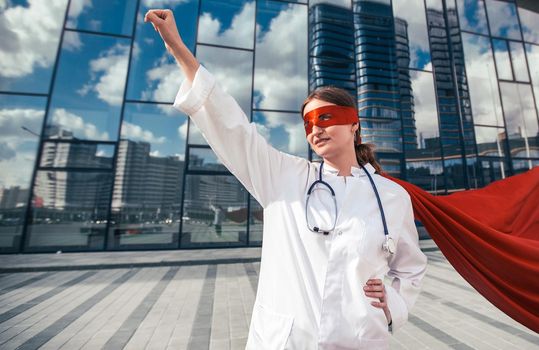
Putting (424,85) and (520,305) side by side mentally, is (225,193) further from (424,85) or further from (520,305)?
(424,85)

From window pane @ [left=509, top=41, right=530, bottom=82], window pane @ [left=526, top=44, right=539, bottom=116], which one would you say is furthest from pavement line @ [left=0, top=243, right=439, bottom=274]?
window pane @ [left=526, top=44, right=539, bottom=116]

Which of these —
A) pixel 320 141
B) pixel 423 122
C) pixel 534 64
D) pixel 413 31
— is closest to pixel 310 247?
pixel 320 141

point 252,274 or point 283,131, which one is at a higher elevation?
point 283,131

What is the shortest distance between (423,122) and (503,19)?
6069 millimetres

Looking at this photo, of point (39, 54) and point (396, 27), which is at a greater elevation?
point (396, 27)

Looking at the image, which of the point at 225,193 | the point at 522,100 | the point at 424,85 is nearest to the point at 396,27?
the point at 424,85

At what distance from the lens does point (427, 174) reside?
9.06 m

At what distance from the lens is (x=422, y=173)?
29.7 ft

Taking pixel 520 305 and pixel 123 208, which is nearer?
pixel 520 305

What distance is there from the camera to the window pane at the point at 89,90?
24.5ft

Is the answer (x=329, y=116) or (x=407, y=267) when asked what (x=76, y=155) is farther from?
(x=407, y=267)

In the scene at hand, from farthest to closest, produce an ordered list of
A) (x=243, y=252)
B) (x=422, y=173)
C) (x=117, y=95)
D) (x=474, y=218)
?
(x=422, y=173)
(x=117, y=95)
(x=243, y=252)
(x=474, y=218)

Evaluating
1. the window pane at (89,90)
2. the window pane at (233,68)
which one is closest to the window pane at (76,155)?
the window pane at (89,90)

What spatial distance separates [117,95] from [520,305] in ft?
31.3
